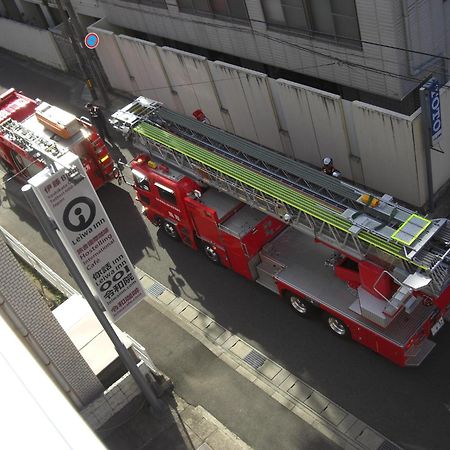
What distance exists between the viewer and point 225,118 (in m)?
27.4

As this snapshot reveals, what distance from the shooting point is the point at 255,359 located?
19031mm

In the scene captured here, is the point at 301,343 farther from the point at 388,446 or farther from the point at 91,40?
the point at 91,40

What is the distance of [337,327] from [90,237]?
24.8ft

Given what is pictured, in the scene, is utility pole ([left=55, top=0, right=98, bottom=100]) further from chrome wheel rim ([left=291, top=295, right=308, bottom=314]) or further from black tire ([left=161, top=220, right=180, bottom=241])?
chrome wheel rim ([left=291, top=295, right=308, bottom=314])

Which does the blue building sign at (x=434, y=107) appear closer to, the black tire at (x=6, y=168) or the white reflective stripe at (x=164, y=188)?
the white reflective stripe at (x=164, y=188)

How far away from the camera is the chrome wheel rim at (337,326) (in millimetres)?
18500

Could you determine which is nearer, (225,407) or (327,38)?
(225,407)

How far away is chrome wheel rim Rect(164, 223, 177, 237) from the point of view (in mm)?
23016

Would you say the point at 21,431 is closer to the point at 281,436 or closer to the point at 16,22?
the point at 281,436

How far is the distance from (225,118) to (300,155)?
391 cm

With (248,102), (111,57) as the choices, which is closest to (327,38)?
(248,102)

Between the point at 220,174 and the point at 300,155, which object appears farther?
the point at 300,155

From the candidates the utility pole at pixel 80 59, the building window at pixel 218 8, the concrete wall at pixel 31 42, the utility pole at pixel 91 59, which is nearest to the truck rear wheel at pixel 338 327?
the building window at pixel 218 8

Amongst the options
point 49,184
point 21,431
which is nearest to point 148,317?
point 49,184
